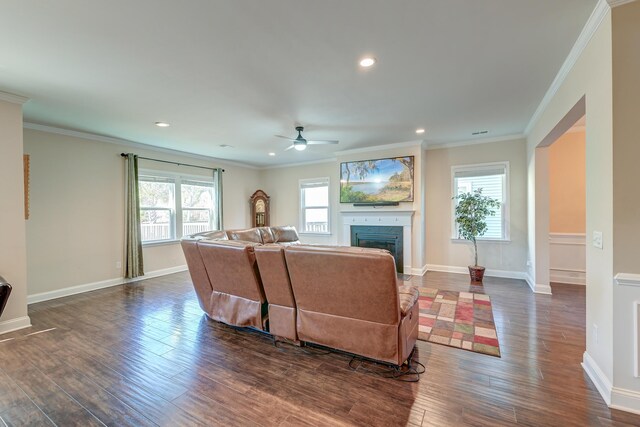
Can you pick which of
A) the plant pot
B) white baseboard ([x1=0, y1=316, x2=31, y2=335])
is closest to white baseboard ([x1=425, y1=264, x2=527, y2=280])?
the plant pot

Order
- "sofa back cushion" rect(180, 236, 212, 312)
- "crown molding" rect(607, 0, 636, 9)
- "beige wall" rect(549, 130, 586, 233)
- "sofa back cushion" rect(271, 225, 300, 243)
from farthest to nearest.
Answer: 1. "sofa back cushion" rect(271, 225, 300, 243)
2. "beige wall" rect(549, 130, 586, 233)
3. "sofa back cushion" rect(180, 236, 212, 312)
4. "crown molding" rect(607, 0, 636, 9)

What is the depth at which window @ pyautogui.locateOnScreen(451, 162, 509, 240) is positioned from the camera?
5449mm

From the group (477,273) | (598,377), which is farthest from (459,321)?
(477,273)

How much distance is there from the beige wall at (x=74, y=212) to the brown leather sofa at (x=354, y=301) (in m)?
4.46

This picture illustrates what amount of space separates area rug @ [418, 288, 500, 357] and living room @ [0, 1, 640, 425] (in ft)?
0.56

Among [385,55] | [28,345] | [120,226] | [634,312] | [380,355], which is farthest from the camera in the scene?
[120,226]

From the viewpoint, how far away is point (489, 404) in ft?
6.42

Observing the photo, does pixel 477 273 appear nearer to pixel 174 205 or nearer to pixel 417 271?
pixel 417 271

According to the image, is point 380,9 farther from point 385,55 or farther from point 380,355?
point 380,355

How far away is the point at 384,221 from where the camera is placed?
6.04m

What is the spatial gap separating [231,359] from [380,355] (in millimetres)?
1379

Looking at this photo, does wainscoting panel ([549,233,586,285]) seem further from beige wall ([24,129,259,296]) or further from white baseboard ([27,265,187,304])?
beige wall ([24,129,259,296])

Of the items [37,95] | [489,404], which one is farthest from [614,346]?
[37,95]

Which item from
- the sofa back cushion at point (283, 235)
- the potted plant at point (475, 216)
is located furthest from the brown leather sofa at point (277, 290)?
the potted plant at point (475, 216)
